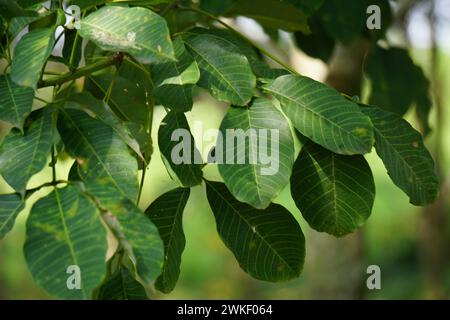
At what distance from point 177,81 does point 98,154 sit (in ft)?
0.43

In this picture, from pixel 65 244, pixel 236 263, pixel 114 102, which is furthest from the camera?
pixel 236 263

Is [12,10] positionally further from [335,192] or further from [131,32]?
[335,192]

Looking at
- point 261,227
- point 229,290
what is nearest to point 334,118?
point 261,227

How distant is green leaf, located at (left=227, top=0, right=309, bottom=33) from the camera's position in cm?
123

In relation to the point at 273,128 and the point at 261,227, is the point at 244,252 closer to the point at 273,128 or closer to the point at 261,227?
the point at 261,227

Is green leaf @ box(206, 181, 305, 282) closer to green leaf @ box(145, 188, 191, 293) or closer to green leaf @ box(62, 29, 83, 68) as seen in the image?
green leaf @ box(145, 188, 191, 293)

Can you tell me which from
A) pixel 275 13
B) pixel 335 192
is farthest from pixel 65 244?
pixel 275 13

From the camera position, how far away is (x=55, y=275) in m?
0.69

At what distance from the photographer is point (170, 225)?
0.91m

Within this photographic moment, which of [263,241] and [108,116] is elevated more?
[108,116]

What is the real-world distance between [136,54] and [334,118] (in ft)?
0.83

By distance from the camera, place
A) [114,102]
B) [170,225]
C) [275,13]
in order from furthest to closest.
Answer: [275,13], [114,102], [170,225]

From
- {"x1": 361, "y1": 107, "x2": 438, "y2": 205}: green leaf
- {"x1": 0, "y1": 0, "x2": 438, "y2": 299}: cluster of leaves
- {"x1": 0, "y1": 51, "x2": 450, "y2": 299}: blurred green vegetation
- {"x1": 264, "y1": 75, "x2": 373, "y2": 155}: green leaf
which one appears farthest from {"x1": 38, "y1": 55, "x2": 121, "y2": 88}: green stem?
{"x1": 0, "y1": 51, "x2": 450, "y2": 299}: blurred green vegetation
